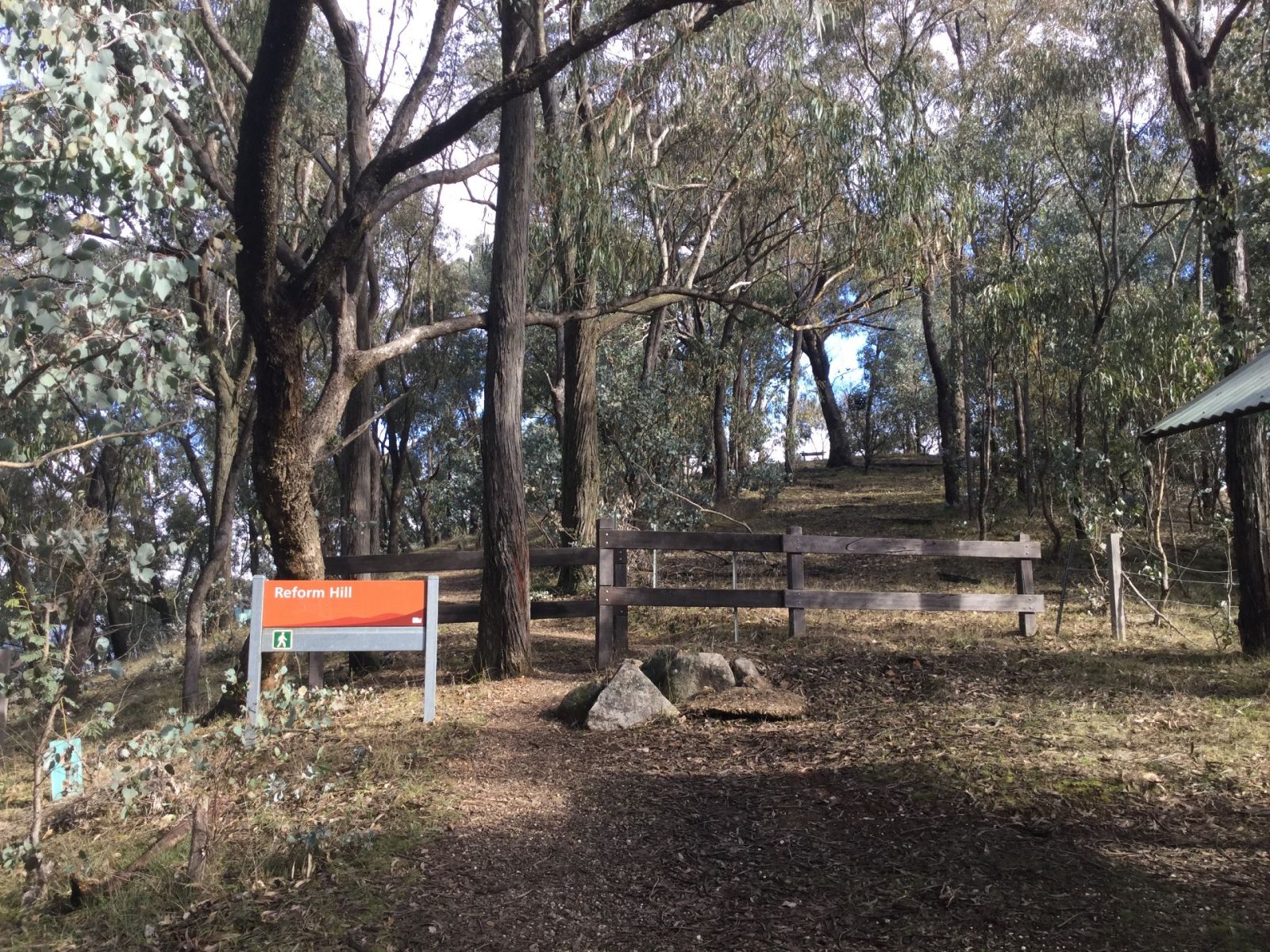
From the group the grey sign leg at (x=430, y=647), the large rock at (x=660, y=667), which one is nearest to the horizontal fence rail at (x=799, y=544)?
the large rock at (x=660, y=667)

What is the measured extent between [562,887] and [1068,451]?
10551 mm

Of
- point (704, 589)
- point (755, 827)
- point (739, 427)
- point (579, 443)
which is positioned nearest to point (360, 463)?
point (579, 443)

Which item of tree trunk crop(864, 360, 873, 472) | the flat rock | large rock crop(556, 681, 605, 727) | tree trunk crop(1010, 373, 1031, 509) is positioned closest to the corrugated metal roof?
the flat rock

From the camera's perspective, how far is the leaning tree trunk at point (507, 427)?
823cm

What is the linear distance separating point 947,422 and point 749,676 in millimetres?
14974

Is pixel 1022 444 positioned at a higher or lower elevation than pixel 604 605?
higher

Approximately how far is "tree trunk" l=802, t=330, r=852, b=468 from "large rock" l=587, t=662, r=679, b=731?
850 inches

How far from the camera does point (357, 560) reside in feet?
30.6

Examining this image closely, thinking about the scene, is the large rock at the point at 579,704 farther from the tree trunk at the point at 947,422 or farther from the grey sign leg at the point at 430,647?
the tree trunk at the point at 947,422

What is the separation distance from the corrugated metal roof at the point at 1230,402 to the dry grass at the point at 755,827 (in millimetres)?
1939

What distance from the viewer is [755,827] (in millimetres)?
4938

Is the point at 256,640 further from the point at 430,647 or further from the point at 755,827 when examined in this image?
the point at 755,827

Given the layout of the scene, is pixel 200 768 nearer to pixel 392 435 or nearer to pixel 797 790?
pixel 797 790

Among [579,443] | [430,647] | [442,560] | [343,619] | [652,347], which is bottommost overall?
[430,647]
